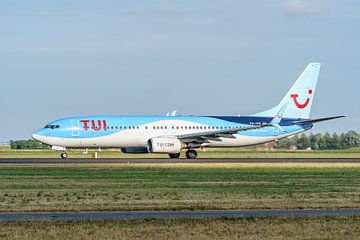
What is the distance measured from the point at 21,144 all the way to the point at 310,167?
283 feet

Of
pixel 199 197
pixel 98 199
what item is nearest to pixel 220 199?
pixel 199 197

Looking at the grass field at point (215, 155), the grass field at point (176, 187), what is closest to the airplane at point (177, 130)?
the grass field at point (215, 155)

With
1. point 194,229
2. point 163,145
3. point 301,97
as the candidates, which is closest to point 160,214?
point 194,229

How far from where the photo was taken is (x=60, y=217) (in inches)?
946

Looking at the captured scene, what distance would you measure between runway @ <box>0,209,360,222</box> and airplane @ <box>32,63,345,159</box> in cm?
4304

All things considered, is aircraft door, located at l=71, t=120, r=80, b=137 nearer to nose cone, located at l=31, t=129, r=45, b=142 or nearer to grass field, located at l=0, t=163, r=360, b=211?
nose cone, located at l=31, t=129, r=45, b=142

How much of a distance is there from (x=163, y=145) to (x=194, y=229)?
4770cm

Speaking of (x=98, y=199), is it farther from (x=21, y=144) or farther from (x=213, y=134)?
(x=21, y=144)

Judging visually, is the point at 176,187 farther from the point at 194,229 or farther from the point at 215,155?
the point at 215,155

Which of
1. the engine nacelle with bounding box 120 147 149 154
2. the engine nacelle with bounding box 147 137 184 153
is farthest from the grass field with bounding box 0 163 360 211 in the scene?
the engine nacelle with bounding box 120 147 149 154

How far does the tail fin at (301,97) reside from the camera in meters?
77.0

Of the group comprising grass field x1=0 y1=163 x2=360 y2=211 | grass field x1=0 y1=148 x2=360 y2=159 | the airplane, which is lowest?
grass field x1=0 y1=163 x2=360 y2=211

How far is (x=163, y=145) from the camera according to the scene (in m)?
68.8

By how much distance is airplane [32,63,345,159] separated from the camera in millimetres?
69625
